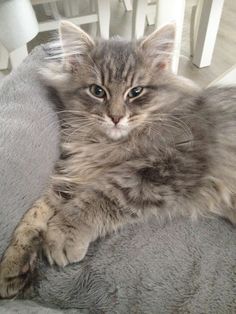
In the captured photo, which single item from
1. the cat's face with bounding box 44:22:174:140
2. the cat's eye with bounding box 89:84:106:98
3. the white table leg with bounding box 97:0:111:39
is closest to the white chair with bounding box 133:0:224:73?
the white table leg with bounding box 97:0:111:39

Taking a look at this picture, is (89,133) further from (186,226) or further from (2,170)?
(186,226)

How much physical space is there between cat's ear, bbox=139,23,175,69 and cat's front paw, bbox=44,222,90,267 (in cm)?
62

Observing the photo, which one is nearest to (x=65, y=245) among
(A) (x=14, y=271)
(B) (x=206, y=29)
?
(A) (x=14, y=271)

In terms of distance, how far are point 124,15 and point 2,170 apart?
2.70 metres

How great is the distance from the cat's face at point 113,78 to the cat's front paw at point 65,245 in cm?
34

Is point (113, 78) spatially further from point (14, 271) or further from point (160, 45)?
point (14, 271)

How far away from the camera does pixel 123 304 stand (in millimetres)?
926

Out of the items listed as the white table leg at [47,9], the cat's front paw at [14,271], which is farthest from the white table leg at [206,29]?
the cat's front paw at [14,271]

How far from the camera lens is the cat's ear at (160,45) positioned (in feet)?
3.79

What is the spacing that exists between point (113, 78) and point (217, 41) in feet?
6.91

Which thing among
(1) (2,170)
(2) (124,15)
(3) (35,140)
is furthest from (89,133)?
(2) (124,15)

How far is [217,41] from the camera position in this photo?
2902 millimetres

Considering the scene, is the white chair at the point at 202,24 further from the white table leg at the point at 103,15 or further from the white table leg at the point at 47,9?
the white table leg at the point at 47,9

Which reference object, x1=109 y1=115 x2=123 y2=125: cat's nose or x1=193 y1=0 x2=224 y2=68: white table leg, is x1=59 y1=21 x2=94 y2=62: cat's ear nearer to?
x1=109 y1=115 x2=123 y2=125: cat's nose
